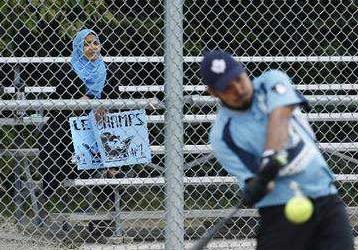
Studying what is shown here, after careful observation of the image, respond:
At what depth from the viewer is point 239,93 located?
13.7 feet

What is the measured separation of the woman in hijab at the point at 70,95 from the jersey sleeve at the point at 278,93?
2.42m

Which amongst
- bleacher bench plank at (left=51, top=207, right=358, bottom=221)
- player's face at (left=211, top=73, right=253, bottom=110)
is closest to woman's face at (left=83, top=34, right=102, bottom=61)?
bleacher bench plank at (left=51, top=207, right=358, bottom=221)

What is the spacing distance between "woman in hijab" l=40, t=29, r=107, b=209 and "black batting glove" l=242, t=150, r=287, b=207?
261 cm

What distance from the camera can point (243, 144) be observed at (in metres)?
4.31

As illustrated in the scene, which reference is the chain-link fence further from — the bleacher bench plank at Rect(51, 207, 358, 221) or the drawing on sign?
the drawing on sign

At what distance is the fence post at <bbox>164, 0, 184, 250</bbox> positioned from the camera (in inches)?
211

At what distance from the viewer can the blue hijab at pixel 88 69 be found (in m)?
6.64

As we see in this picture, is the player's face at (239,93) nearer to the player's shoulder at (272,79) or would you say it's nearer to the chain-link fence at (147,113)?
the player's shoulder at (272,79)

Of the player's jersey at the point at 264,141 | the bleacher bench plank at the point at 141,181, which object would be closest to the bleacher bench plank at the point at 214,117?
the bleacher bench plank at the point at 141,181

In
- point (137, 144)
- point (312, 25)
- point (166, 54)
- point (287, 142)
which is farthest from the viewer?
point (312, 25)

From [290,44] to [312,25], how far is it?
419 millimetres

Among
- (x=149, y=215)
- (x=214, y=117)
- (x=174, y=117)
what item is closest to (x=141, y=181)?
(x=149, y=215)

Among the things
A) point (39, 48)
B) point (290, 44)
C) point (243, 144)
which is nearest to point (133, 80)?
point (39, 48)

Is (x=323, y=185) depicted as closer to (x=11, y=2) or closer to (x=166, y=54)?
(x=166, y=54)
